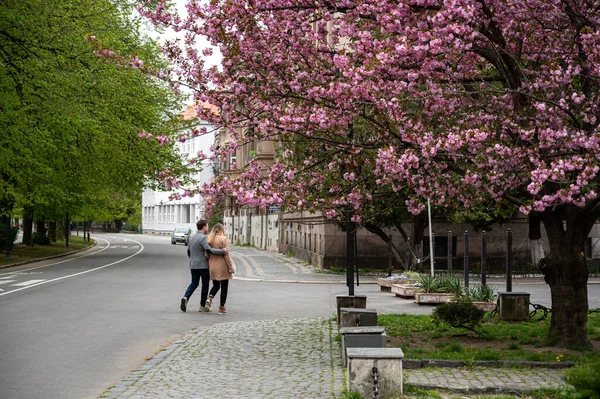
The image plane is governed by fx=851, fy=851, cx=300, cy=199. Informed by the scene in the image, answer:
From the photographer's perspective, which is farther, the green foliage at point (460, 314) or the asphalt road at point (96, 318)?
the green foliage at point (460, 314)

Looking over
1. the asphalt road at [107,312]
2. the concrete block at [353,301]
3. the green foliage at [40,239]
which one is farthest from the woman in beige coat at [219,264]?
the green foliage at [40,239]

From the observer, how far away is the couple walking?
54.9ft

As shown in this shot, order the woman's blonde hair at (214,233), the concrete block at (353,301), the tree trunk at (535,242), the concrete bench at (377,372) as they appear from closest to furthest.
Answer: the concrete bench at (377,372), the concrete block at (353,301), the woman's blonde hair at (214,233), the tree trunk at (535,242)

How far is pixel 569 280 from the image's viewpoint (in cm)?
Result: 1128

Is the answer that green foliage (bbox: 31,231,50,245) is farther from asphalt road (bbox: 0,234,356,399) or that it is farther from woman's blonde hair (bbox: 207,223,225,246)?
woman's blonde hair (bbox: 207,223,225,246)

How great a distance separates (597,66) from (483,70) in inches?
151

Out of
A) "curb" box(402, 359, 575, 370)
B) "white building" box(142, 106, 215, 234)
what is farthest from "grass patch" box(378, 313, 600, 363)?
"white building" box(142, 106, 215, 234)

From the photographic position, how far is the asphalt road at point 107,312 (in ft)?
31.0

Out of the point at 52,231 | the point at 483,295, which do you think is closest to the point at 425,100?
the point at 483,295

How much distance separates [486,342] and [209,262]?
670cm

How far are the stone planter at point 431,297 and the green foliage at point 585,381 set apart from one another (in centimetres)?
1448

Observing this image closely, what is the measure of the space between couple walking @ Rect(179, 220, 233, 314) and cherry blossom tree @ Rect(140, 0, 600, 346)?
384cm

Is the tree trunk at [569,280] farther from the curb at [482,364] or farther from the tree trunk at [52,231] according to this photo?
the tree trunk at [52,231]

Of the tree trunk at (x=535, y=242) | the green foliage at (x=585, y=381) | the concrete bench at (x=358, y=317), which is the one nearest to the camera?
the green foliage at (x=585, y=381)
